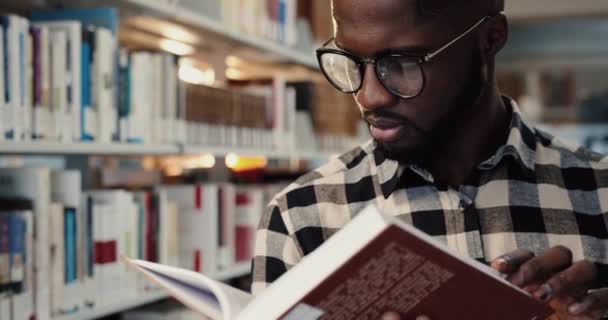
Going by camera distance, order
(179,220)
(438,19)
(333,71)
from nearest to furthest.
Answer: (438,19)
(333,71)
(179,220)

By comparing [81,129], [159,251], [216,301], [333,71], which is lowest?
[159,251]

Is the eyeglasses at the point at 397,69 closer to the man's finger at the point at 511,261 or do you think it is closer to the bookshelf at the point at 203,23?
the man's finger at the point at 511,261

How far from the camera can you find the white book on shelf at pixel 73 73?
1880 mm

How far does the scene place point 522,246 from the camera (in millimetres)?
1232

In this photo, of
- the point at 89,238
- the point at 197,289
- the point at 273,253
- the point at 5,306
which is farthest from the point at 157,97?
the point at 197,289

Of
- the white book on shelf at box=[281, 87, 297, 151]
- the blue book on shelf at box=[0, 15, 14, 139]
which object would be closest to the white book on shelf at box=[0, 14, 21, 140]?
the blue book on shelf at box=[0, 15, 14, 139]

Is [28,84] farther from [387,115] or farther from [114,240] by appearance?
[387,115]

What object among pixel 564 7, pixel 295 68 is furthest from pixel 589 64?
pixel 295 68

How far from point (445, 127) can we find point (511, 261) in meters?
0.33

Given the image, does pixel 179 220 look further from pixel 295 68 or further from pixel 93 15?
pixel 295 68

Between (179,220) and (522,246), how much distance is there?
5.08ft

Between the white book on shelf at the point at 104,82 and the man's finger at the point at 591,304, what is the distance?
53.5 inches

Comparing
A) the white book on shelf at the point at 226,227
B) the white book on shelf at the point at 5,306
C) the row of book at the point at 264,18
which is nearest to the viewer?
the white book on shelf at the point at 5,306

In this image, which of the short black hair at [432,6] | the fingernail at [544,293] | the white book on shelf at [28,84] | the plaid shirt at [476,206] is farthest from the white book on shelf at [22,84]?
the fingernail at [544,293]
